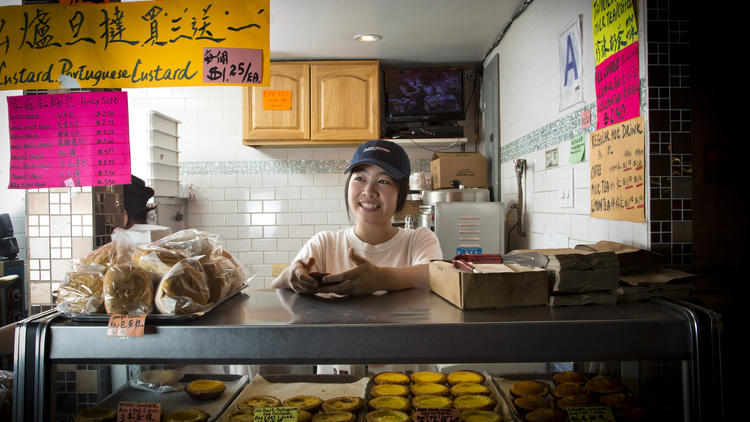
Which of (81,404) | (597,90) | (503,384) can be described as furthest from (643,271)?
(81,404)

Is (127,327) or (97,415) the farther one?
(97,415)

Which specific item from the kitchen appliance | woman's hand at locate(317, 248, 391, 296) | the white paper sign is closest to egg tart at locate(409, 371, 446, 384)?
A: woman's hand at locate(317, 248, 391, 296)

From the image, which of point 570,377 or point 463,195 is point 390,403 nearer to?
point 570,377

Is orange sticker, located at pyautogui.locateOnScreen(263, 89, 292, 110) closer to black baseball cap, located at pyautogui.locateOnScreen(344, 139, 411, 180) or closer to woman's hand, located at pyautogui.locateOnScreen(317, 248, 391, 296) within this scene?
black baseball cap, located at pyautogui.locateOnScreen(344, 139, 411, 180)

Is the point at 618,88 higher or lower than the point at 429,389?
higher

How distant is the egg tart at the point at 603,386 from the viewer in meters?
1.15

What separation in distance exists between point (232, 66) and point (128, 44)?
0.30 m

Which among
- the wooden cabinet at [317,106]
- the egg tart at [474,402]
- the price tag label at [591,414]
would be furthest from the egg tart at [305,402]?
the wooden cabinet at [317,106]

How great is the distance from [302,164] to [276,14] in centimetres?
174

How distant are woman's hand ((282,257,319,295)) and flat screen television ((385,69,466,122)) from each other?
11.8ft

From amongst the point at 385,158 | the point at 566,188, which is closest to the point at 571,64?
the point at 566,188

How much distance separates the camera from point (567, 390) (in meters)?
1.17

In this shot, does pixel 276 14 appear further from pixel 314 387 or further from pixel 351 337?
pixel 351 337

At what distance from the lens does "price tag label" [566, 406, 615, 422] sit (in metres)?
0.99
